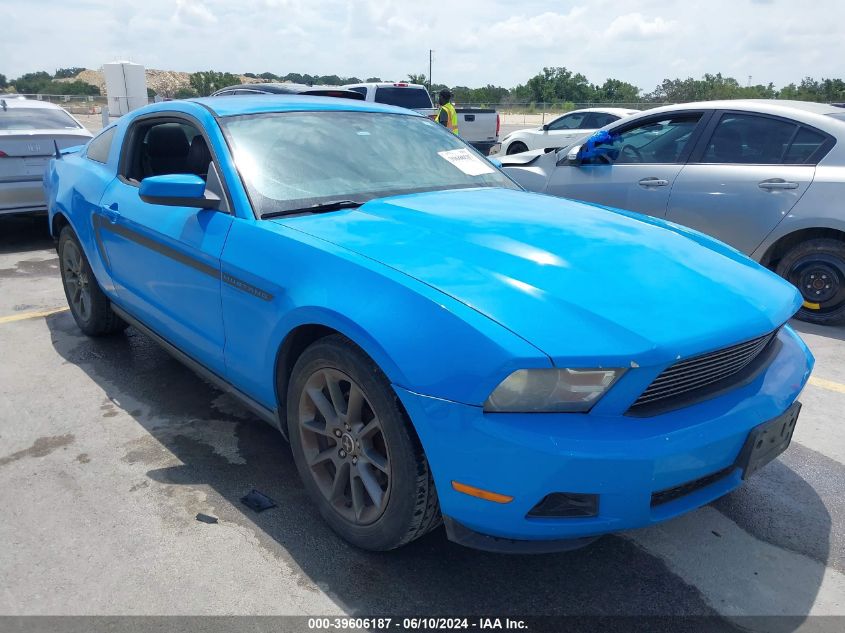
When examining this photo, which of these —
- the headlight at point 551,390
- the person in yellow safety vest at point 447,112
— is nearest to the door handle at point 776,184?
the headlight at point 551,390

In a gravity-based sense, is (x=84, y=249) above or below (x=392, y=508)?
above

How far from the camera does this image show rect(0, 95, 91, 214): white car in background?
6.95 meters

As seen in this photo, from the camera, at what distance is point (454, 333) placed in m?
1.95

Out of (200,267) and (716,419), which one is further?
(200,267)

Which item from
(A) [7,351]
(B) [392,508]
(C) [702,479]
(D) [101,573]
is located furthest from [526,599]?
(A) [7,351]

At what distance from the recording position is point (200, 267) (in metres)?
2.94

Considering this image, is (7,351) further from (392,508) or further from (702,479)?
(702,479)

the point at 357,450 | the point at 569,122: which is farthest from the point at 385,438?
the point at 569,122

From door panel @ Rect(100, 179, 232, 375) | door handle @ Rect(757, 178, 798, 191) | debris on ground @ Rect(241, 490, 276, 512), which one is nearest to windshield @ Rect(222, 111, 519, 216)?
door panel @ Rect(100, 179, 232, 375)

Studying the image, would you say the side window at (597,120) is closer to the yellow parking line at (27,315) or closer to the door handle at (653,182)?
the door handle at (653,182)

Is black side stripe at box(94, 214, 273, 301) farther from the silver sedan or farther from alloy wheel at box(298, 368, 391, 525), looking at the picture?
the silver sedan

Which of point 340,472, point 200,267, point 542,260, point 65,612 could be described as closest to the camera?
point 65,612

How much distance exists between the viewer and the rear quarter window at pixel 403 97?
1408cm

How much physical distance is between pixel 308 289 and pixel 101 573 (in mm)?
1220
